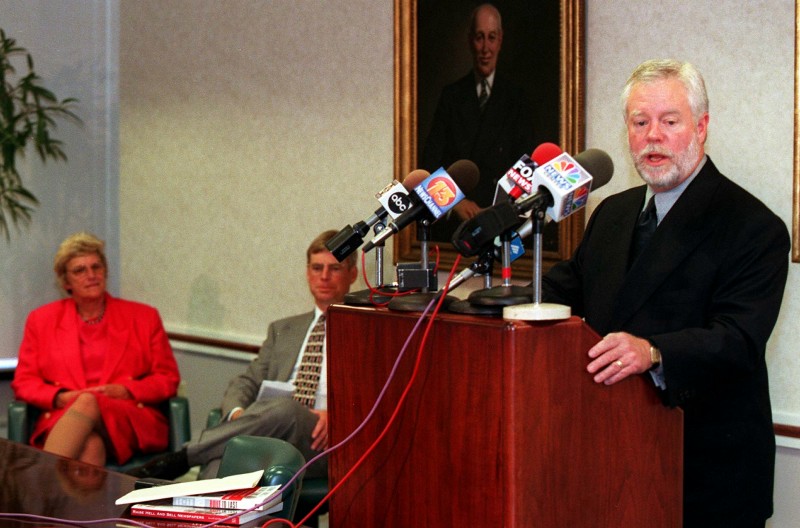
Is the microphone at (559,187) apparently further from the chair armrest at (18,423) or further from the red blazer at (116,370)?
the chair armrest at (18,423)

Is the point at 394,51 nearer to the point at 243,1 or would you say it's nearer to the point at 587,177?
the point at 243,1

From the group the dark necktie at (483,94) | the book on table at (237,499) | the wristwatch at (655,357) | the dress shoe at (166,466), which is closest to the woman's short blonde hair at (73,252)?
the dress shoe at (166,466)

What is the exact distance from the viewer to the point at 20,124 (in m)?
5.72

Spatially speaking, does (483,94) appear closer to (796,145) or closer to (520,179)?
(796,145)

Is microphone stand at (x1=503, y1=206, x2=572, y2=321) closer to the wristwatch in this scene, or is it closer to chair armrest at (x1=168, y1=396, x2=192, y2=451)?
the wristwatch

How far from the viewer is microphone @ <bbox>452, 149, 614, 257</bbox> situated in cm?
172

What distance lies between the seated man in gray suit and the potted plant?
1973 mm

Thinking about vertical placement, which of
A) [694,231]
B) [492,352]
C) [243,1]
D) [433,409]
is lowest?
[433,409]

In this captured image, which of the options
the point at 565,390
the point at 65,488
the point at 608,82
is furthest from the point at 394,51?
the point at 565,390

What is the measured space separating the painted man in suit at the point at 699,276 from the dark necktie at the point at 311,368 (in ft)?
6.20

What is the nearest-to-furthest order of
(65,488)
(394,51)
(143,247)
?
(65,488) < (394,51) < (143,247)

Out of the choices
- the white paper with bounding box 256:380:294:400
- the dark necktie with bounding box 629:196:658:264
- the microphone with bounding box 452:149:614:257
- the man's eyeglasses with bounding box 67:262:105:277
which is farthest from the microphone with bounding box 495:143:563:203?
the man's eyeglasses with bounding box 67:262:105:277

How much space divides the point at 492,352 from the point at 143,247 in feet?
15.0

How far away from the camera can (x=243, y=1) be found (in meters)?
5.15
